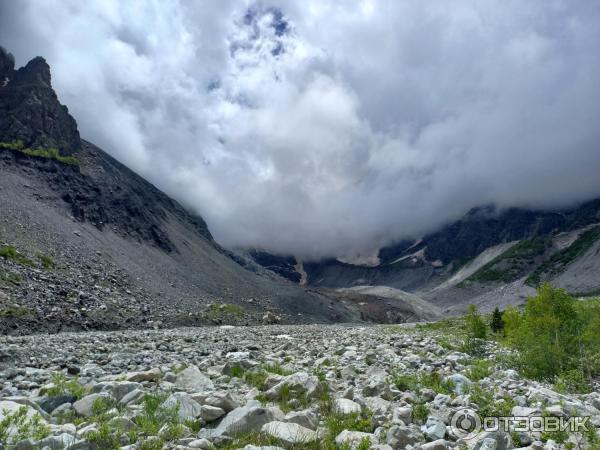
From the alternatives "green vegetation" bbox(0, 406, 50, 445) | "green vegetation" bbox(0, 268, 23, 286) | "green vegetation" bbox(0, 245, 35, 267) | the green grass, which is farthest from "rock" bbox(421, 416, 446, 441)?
"green vegetation" bbox(0, 245, 35, 267)

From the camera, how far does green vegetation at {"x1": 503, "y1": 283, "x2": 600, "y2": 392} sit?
1688 centimetres

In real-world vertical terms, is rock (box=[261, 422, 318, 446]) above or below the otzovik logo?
below

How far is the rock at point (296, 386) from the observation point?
37.2 ft

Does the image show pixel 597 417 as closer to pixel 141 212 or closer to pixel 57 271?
pixel 57 271

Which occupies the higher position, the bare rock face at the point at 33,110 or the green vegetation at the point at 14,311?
the bare rock face at the point at 33,110

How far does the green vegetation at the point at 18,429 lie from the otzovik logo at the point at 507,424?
26.9 ft

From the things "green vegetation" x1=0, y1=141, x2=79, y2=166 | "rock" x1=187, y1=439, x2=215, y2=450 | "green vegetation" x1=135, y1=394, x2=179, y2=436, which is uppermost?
"green vegetation" x1=0, y1=141, x2=79, y2=166

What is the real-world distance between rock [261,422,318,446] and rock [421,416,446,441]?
90.0 inches

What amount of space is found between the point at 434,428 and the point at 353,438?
1687mm

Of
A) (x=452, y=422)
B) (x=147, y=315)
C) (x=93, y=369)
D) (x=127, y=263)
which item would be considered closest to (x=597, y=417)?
(x=452, y=422)

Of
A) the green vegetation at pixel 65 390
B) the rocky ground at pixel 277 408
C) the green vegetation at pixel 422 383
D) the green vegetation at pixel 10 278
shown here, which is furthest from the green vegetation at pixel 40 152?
the green vegetation at pixel 422 383

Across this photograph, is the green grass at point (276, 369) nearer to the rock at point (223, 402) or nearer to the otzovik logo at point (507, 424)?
the rock at point (223, 402)

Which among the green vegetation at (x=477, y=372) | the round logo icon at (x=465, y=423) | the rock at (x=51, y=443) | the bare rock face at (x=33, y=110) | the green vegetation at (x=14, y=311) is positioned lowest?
the green vegetation at (x=14, y=311)

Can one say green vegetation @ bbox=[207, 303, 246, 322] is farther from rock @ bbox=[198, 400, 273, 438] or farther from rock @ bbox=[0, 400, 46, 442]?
rock @ bbox=[198, 400, 273, 438]
